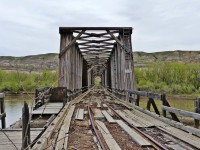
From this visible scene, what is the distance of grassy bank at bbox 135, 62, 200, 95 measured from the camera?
181 ft

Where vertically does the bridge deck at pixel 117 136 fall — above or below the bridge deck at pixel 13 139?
below

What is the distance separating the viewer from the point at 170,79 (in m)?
61.1

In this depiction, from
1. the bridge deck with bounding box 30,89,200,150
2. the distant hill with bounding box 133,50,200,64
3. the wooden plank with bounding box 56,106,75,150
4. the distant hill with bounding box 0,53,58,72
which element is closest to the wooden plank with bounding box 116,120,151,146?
the bridge deck with bounding box 30,89,200,150

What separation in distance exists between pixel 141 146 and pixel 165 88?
2012 inches

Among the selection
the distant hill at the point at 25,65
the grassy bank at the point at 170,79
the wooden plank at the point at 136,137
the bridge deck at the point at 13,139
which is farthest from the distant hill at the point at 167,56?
the distant hill at the point at 25,65

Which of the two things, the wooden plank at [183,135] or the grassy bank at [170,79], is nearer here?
the wooden plank at [183,135]

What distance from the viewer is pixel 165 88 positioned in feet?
183

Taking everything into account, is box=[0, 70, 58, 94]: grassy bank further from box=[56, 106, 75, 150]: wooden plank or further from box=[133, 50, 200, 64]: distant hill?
box=[133, 50, 200, 64]: distant hill

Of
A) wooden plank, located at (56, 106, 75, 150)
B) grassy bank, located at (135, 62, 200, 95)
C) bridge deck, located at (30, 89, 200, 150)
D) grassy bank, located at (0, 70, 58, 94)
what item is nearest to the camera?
grassy bank, located at (0, 70, 58, 94)

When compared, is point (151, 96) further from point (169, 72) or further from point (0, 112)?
point (169, 72)

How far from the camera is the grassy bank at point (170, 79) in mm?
55188

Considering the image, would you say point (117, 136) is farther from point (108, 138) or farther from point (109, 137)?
point (108, 138)

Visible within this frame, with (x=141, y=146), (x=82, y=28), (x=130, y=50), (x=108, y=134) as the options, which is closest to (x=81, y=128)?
(x=108, y=134)

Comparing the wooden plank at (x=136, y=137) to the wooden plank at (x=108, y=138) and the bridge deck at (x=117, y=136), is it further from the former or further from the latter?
the wooden plank at (x=108, y=138)
